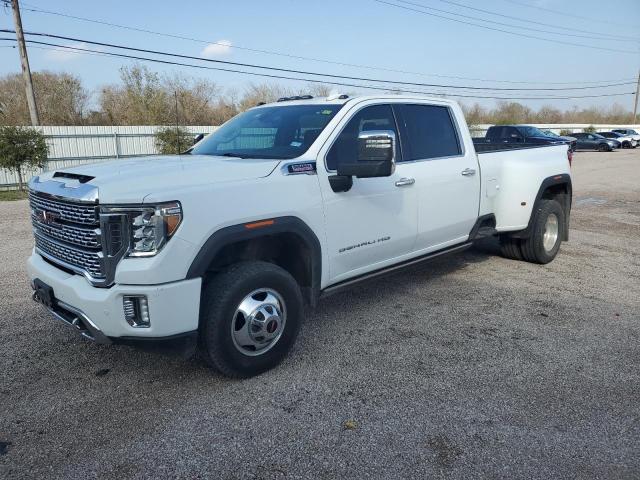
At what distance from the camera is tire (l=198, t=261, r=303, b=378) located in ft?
10.4

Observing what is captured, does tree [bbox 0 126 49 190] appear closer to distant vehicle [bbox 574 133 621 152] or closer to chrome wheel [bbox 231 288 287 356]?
chrome wheel [bbox 231 288 287 356]

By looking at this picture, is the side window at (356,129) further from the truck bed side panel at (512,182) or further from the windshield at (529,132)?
the windshield at (529,132)

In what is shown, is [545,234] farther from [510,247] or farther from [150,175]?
[150,175]

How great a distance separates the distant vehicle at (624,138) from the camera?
132 ft

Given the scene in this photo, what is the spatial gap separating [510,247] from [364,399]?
13.5 ft

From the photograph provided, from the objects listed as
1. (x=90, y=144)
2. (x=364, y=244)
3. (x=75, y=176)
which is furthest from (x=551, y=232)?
(x=90, y=144)

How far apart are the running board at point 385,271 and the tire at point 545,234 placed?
133 cm

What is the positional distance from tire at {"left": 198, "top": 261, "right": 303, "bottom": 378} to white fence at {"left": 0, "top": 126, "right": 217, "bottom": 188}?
18.0 m

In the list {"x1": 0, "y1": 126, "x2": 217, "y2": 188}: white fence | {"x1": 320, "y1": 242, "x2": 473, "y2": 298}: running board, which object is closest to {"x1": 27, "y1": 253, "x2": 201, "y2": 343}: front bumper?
{"x1": 320, "y1": 242, "x2": 473, "y2": 298}: running board

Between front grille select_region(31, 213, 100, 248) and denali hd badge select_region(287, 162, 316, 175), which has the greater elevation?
denali hd badge select_region(287, 162, 316, 175)

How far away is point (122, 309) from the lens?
2898 mm

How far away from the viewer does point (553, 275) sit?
6.08 meters

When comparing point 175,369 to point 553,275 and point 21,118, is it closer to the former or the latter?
point 553,275

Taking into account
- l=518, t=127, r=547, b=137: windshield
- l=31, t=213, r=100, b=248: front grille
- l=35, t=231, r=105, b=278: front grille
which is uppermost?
l=31, t=213, r=100, b=248: front grille
